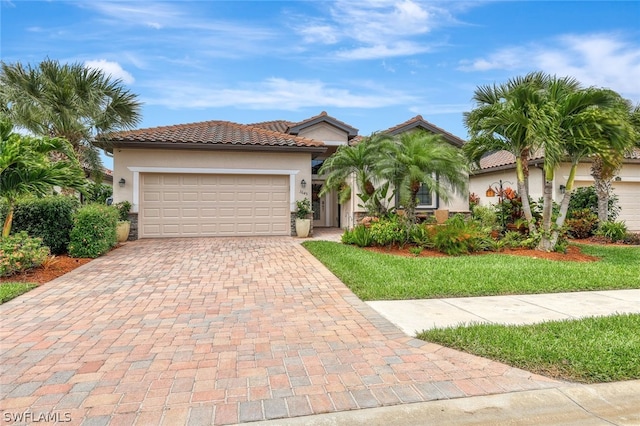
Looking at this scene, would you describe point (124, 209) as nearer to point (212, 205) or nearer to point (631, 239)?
point (212, 205)

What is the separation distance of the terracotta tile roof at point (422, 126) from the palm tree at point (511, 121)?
203 inches

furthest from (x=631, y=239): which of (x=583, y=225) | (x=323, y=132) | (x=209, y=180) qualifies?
(x=209, y=180)

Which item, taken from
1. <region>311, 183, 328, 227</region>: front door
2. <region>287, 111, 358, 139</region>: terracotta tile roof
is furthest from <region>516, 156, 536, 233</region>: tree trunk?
<region>311, 183, 328, 227</region>: front door

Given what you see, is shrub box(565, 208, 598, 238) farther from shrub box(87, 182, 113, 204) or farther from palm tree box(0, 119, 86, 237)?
shrub box(87, 182, 113, 204)

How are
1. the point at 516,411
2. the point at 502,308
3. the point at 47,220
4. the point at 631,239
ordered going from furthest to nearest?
the point at 631,239, the point at 47,220, the point at 502,308, the point at 516,411

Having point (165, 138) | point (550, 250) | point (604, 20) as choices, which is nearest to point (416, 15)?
point (604, 20)

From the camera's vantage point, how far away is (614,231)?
13289mm

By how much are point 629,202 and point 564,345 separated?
59.2 feet

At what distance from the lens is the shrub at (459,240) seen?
994 cm

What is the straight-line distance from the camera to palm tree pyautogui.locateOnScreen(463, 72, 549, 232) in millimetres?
9469

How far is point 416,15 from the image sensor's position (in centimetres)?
1055

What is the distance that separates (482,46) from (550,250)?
7.26 metres

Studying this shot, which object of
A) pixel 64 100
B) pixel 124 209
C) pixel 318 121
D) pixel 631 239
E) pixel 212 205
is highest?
pixel 318 121

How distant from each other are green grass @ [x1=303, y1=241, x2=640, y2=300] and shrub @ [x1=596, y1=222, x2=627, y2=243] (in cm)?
418
